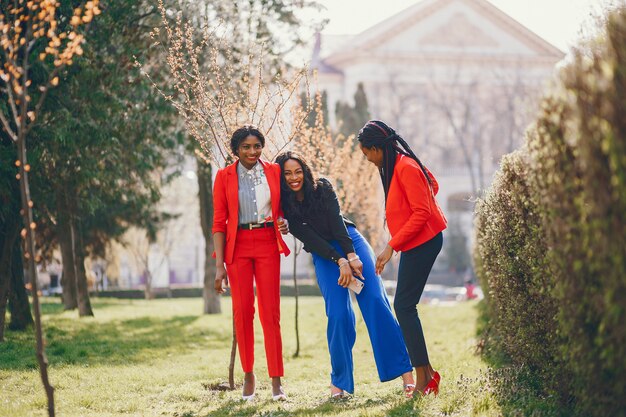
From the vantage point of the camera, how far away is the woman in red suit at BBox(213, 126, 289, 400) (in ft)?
21.7

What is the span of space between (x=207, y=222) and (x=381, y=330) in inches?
581

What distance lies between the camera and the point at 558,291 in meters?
4.67

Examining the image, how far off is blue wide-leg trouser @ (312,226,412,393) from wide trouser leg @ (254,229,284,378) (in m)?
0.36

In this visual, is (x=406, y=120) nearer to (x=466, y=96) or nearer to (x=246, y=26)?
(x=466, y=96)

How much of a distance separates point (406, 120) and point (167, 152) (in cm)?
4041

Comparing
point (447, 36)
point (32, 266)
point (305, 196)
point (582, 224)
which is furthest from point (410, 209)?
point (447, 36)

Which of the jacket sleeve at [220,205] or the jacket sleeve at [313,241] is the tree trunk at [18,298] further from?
the jacket sleeve at [313,241]

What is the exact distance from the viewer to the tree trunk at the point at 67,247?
1634 cm

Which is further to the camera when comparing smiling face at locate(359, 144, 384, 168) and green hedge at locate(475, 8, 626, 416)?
smiling face at locate(359, 144, 384, 168)

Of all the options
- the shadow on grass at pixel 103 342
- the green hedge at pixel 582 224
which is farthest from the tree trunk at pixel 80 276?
the green hedge at pixel 582 224

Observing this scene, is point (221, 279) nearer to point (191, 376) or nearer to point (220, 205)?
point (220, 205)

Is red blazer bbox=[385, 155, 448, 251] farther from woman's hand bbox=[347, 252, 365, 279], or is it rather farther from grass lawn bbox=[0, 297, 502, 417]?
grass lawn bbox=[0, 297, 502, 417]

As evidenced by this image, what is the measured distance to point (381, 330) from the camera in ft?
22.0

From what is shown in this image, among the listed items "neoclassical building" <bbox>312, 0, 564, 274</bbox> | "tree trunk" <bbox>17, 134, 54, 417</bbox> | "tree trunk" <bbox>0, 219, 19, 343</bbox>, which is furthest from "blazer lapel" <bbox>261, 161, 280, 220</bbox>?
"neoclassical building" <bbox>312, 0, 564, 274</bbox>
